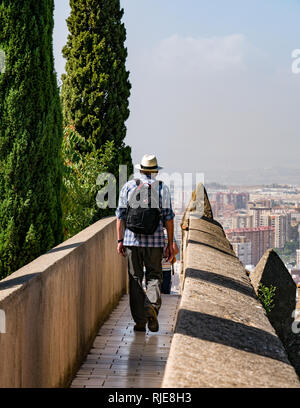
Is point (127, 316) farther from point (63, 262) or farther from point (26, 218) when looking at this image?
point (63, 262)

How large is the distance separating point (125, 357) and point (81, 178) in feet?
17.0

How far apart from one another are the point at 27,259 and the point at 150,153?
171 cm

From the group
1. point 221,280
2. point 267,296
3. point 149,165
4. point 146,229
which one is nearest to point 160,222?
point 146,229

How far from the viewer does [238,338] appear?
9.48 feet

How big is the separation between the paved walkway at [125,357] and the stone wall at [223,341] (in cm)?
143

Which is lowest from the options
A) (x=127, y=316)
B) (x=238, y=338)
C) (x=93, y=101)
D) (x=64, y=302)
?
(x=127, y=316)

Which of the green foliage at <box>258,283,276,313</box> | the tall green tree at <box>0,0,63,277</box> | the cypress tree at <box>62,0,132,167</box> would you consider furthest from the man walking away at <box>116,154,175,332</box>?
the cypress tree at <box>62,0,132,167</box>

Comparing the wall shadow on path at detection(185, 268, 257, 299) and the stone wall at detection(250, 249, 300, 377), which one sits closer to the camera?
the wall shadow on path at detection(185, 268, 257, 299)

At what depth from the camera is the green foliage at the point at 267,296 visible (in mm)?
6904

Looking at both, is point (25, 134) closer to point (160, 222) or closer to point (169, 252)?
point (160, 222)

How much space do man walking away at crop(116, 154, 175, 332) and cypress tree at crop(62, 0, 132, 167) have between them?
5.42m

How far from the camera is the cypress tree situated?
40.0 feet

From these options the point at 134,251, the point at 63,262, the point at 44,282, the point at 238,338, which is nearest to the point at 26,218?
the point at 134,251

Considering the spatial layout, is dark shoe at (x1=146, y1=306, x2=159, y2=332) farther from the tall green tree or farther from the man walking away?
the tall green tree
